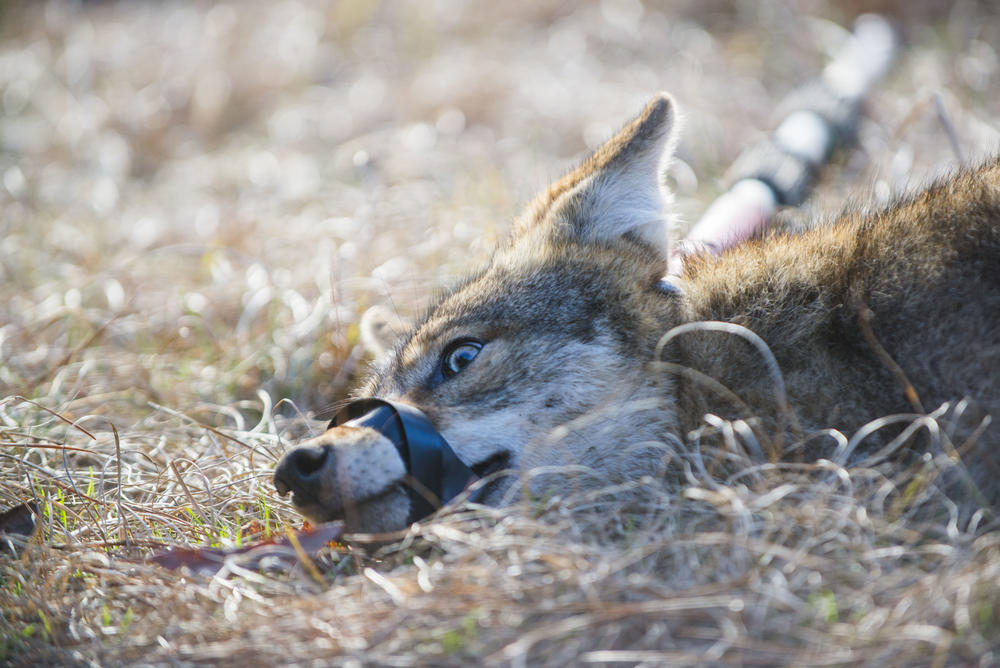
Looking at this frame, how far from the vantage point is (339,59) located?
9484 mm

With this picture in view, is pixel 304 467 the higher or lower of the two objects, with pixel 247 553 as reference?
higher

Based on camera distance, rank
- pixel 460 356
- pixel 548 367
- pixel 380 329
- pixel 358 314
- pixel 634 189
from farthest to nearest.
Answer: pixel 358 314, pixel 380 329, pixel 634 189, pixel 460 356, pixel 548 367

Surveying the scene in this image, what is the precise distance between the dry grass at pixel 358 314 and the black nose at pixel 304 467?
25 cm

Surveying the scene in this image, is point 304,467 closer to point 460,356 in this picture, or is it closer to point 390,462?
point 390,462

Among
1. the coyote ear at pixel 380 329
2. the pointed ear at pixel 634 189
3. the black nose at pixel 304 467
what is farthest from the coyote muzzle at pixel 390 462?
the pointed ear at pixel 634 189

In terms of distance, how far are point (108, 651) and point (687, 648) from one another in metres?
1.42

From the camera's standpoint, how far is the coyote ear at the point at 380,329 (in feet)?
12.8

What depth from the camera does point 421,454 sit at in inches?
106

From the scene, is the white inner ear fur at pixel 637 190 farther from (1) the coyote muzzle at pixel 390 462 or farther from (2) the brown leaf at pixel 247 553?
(2) the brown leaf at pixel 247 553

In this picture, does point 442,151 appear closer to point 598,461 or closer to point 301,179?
point 301,179

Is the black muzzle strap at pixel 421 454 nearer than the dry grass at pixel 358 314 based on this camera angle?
No

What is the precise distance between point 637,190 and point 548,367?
834mm

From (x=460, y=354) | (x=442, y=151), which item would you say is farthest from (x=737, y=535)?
(x=442, y=151)

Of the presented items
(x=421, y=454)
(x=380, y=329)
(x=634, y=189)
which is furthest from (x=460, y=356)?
(x=380, y=329)
